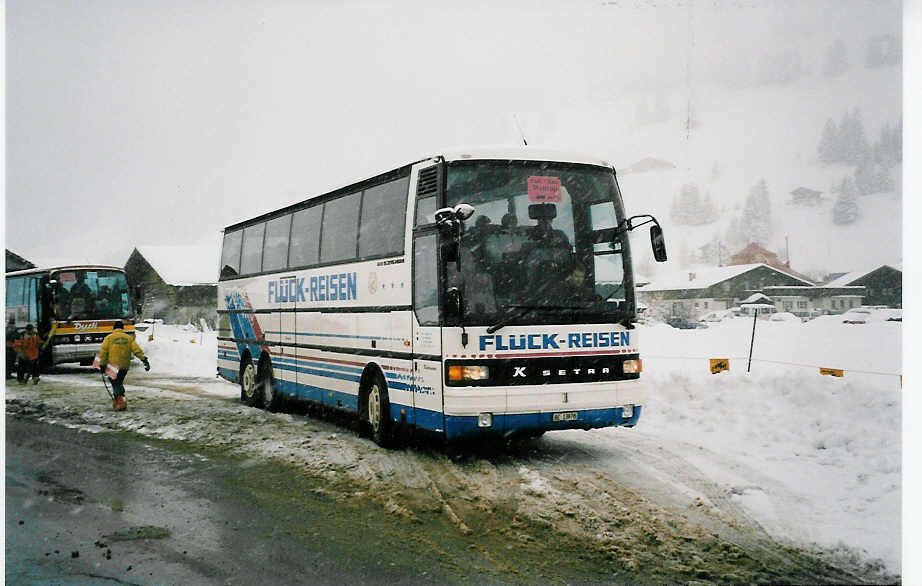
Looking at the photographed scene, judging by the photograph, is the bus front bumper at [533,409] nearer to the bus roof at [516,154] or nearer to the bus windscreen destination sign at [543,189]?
the bus windscreen destination sign at [543,189]

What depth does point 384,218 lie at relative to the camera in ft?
29.3

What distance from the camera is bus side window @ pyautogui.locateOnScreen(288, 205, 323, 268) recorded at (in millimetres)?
10734

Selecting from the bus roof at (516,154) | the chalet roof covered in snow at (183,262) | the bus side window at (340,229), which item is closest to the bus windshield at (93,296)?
the chalet roof covered in snow at (183,262)

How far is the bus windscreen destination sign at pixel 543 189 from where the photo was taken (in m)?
7.85

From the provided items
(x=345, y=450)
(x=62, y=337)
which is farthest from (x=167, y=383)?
(x=345, y=450)

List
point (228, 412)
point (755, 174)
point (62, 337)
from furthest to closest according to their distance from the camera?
point (62, 337) → point (755, 174) → point (228, 412)

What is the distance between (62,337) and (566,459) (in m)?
14.5

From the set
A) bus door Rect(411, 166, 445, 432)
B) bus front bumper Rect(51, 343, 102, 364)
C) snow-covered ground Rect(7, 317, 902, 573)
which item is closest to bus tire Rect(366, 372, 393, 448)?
snow-covered ground Rect(7, 317, 902, 573)

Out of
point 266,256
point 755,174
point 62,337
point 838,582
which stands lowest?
point 838,582

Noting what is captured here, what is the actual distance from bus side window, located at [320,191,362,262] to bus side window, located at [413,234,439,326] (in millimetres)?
1670

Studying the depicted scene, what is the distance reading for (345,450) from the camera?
29.0ft

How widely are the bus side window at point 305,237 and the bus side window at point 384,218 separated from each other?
1.43 m

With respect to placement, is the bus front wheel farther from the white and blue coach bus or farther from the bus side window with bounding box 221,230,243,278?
the bus side window with bounding box 221,230,243,278
